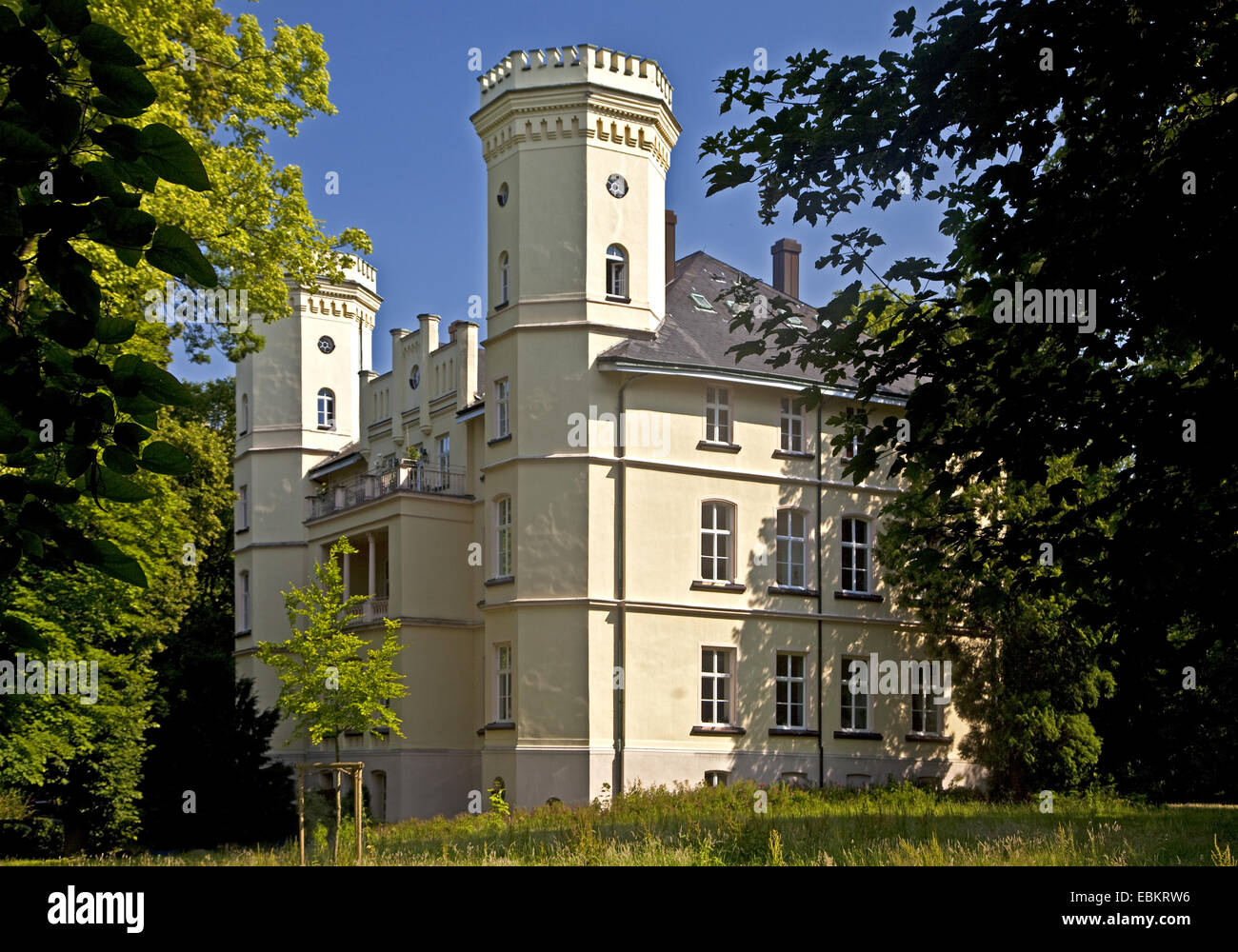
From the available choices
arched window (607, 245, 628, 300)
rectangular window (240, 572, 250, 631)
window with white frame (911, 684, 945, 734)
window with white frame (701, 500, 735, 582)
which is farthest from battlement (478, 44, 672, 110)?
rectangular window (240, 572, 250, 631)

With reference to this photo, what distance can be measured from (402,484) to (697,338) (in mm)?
9626

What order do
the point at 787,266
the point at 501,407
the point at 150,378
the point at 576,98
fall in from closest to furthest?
1. the point at 150,378
2. the point at 576,98
3. the point at 501,407
4. the point at 787,266

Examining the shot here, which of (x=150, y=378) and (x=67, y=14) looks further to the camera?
(x=150, y=378)

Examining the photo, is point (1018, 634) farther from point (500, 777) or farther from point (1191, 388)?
point (1191, 388)

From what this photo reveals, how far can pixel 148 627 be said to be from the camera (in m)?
32.0

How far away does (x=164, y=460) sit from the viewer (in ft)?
11.6

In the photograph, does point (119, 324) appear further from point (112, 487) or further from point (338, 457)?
point (338, 457)

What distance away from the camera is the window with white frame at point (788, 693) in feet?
114

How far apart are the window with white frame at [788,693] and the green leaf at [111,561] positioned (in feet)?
105

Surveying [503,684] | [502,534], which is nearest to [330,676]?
[503,684]

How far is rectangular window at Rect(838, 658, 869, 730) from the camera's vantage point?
3584 cm

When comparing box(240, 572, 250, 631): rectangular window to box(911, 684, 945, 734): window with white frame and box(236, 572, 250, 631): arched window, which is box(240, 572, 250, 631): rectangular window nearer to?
box(236, 572, 250, 631): arched window

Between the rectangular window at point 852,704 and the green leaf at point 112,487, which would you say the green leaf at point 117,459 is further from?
the rectangular window at point 852,704
